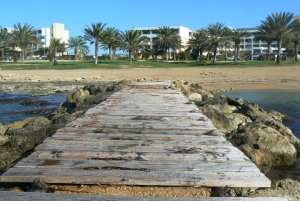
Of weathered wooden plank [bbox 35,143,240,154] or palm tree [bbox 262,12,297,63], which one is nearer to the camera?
weathered wooden plank [bbox 35,143,240,154]

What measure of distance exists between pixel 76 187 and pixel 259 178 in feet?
5.54

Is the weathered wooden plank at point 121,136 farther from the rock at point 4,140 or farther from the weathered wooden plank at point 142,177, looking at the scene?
the rock at point 4,140

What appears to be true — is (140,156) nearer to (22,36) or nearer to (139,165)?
(139,165)

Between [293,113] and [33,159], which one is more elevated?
[33,159]

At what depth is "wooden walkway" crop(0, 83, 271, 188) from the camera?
4.11 metres

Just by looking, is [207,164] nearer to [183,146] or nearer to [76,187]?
[183,146]

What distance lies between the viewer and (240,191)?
4.20 m

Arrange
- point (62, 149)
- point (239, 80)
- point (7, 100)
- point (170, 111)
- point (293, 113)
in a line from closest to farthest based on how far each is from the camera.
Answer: point (62, 149)
point (170, 111)
point (293, 113)
point (7, 100)
point (239, 80)

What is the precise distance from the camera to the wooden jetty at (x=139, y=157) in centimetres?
411

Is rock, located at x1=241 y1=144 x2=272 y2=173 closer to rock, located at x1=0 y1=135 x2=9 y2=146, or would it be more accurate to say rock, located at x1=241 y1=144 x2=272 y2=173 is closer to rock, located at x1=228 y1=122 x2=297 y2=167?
rock, located at x1=228 y1=122 x2=297 y2=167

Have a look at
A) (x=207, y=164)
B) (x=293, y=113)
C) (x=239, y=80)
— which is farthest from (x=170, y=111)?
(x=239, y=80)

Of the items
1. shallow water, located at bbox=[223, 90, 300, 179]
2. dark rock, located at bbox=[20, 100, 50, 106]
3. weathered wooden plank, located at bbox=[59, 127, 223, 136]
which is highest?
weathered wooden plank, located at bbox=[59, 127, 223, 136]

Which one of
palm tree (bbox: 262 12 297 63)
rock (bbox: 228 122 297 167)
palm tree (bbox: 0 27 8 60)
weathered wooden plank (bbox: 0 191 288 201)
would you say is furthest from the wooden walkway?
palm tree (bbox: 0 27 8 60)

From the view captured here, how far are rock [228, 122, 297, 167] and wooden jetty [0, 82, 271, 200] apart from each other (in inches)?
52.5
